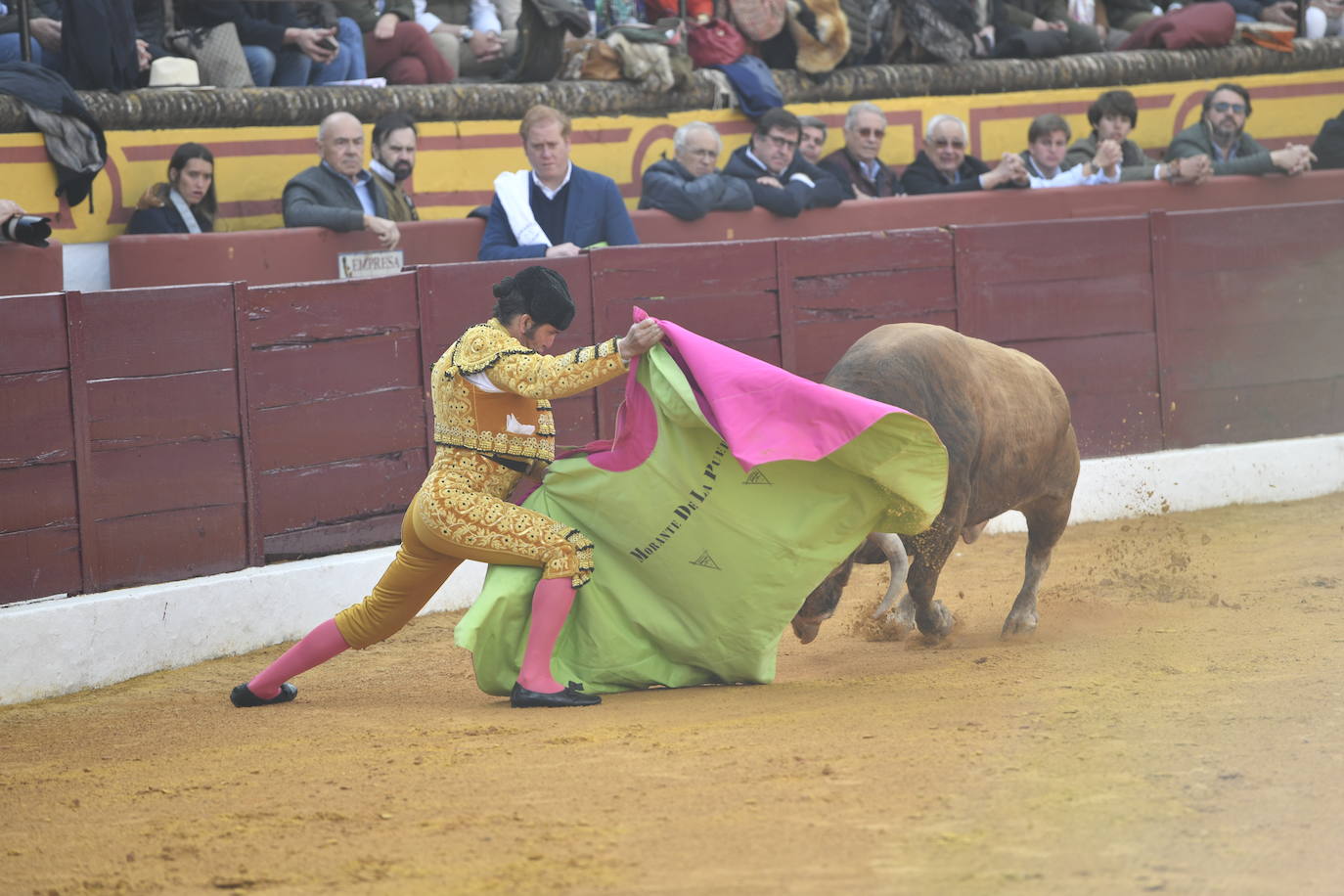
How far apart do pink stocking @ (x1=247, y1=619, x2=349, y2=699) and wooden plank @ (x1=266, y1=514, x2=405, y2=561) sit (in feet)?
5.00

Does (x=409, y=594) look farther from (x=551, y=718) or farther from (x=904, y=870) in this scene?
(x=904, y=870)


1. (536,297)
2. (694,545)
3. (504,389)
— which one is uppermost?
(536,297)

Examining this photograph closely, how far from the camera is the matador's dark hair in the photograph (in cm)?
459

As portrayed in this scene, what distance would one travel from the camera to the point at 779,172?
8.45m

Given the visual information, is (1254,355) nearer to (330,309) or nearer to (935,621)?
(935,621)

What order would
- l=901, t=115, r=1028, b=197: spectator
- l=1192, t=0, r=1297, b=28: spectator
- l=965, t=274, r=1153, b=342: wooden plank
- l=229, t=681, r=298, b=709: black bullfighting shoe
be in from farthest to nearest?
l=1192, t=0, r=1297, b=28: spectator, l=901, t=115, r=1028, b=197: spectator, l=965, t=274, r=1153, b=342: wooden plank, l=229, t=681, r=298, b=709: black bullfighting shoe

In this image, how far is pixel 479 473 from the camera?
4.71 m

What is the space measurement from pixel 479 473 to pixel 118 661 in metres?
1.69

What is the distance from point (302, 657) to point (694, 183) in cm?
380

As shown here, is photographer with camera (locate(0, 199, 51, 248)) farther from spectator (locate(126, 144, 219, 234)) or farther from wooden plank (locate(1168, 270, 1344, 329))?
wooden plank (locate(1168, 270, 1344, 329))

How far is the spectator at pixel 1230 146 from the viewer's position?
966cm

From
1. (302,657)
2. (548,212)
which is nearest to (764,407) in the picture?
(302,657)

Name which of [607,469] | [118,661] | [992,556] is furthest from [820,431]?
[992,556]

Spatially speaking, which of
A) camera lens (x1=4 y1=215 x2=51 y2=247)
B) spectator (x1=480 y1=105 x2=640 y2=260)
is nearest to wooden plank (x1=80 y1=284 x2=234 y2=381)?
camera lens (x1=4 y1=215 x2=51 y2=247)
